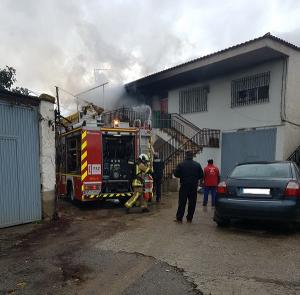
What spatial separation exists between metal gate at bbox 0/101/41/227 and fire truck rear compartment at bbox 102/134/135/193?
2.53 meters

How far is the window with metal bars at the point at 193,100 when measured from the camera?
17.4 metres

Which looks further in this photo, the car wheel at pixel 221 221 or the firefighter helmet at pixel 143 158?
the firefighter helmet at pixel 143 158

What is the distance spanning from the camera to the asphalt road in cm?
414

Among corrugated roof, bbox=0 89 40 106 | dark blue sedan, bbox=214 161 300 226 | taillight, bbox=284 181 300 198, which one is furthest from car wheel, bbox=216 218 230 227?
corrugated roof, bbox=0 89 40 106

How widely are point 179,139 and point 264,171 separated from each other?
1045 cm

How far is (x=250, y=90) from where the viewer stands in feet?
49.4

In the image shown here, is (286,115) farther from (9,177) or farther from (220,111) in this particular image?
(9,177)

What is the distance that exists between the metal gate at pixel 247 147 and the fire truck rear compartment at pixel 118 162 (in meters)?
6.22

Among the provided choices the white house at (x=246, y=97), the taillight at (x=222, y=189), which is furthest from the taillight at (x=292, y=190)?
the white house at (x=246, y=97)

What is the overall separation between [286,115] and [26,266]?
11.6 meters

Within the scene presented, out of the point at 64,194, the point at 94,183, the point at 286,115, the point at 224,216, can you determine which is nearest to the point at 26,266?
the point at 224,216

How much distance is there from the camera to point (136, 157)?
1046cm

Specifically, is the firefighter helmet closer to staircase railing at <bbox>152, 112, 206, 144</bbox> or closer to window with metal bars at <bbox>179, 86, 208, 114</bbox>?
staircase railing at <bbox>152, 112, 206, 144</bbox>

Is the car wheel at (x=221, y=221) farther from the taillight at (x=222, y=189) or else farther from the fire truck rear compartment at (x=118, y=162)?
the fire truck rear compartment at (x=118, y=162)
